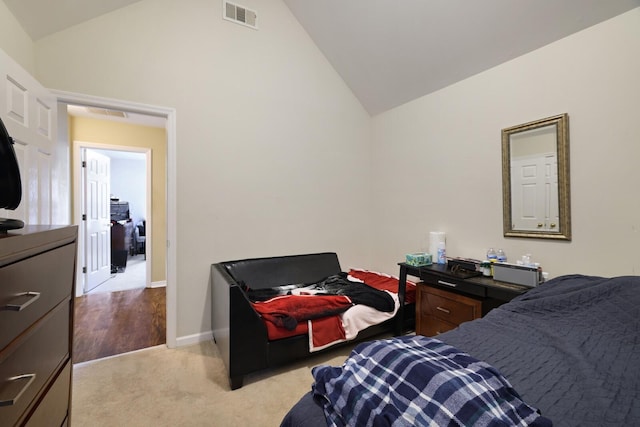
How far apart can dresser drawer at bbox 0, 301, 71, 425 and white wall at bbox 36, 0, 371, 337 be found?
1679 mm

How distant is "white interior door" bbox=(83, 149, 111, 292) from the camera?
397 centimetres

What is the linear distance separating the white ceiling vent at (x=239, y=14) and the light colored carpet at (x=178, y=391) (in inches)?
124

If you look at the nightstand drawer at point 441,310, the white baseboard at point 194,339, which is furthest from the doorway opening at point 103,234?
the nightstand drawer at point 441,310

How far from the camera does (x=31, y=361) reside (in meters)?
0.75

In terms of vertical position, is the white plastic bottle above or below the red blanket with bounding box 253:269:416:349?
above

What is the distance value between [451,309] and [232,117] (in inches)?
104

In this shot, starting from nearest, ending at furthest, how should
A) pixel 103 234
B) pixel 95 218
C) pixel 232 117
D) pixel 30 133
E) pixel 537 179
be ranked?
pixel 30 133, pixel 537 179, pixel 232 117, pixel 95 218, pixel 103 234

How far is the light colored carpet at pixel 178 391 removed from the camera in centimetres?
165

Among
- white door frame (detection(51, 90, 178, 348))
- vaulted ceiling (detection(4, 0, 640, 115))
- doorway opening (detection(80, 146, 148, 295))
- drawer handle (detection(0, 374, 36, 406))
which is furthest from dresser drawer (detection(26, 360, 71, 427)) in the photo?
doorway opening (detection(80, 146, 148, 295))

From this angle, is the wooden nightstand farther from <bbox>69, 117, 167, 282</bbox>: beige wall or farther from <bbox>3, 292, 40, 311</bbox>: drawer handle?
<bbox>69, 117, 167, 282</bbox>: beige wall

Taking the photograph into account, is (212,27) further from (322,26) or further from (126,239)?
(126,239)

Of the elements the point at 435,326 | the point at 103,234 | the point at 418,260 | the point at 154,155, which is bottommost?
the point at 435,326

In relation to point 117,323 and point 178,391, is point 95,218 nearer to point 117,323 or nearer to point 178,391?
point 117,323

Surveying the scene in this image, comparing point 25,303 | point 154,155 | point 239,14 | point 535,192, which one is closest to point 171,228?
point 25,303
